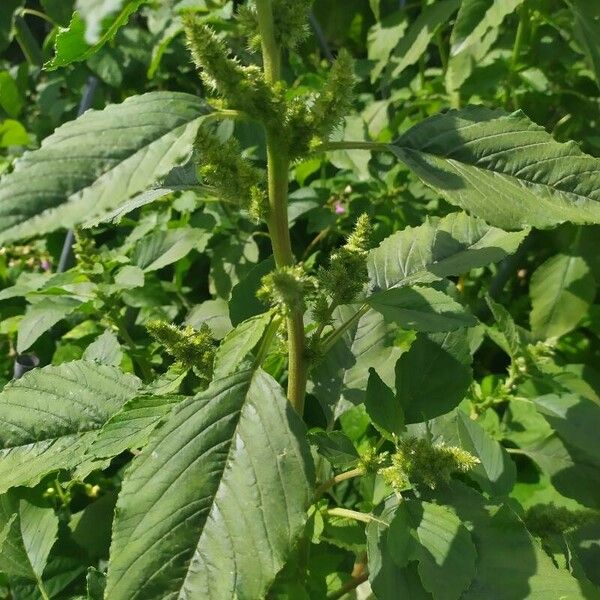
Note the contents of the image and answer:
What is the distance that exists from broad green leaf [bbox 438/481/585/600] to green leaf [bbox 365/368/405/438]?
0.12 meters

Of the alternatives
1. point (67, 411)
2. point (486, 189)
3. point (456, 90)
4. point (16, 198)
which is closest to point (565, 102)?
point (456, 90)

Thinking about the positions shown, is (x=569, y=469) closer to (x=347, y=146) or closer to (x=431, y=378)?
(x=431, y=378)

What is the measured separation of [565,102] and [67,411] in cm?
166

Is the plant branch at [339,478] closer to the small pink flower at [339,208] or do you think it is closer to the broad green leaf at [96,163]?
the broad green leaf at [96,163]

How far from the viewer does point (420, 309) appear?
0.85 metres

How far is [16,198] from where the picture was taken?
22.9 inches

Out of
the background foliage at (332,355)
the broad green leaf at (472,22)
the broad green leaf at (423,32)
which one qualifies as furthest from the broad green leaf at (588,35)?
the broad green leaf at (423,32)

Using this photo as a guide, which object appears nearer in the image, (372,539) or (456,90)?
(372,539)

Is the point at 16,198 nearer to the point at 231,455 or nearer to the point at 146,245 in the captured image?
the point at 231,455

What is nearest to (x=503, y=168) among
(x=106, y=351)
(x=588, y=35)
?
(x=106, y=351)

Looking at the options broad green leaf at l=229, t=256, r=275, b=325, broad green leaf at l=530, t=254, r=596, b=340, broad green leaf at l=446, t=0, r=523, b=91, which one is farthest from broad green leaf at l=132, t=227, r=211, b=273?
broad green leaf at l=530, t=254, r=596, b=340

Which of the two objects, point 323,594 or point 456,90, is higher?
point 456,90

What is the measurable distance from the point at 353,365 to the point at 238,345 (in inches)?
18.9

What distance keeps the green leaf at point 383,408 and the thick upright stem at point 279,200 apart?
0.38 feet
